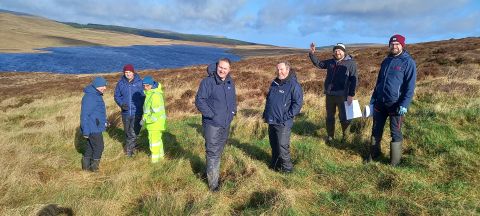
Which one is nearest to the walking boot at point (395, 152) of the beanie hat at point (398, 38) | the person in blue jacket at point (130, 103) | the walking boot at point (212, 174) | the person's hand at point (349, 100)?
the person's hand at point (349, 100)

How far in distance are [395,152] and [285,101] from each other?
205 cm

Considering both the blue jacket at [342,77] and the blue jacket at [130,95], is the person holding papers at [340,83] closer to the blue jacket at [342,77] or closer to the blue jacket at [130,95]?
the blue jacket at [342,77]

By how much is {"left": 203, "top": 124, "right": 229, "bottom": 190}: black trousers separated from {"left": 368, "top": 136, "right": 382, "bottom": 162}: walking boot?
2.66 meters

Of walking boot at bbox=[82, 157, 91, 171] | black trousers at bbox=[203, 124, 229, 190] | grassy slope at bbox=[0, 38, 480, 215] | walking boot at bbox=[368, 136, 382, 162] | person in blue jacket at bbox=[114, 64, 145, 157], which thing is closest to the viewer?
grassy slope at bbox=[0, 38, 480, 215]

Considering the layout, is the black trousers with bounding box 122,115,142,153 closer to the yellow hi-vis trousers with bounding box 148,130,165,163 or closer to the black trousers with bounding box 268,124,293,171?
the yellow hi-vis trousers with bounding box 148,130,165,163

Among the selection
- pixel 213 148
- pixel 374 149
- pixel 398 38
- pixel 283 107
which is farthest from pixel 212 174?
pixel 398 38

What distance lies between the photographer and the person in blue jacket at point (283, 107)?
5.99 m

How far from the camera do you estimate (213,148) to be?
574cm

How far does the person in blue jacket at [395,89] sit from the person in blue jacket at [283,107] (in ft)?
4.56

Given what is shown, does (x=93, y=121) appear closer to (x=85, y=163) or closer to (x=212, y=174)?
(x=85, y=163)

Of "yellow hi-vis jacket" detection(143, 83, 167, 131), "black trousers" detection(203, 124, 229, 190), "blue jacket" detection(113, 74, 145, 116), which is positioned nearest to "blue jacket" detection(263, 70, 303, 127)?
"black trousers" detection(203, 124, 229, 190)

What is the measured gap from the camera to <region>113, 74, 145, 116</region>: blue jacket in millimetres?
7730

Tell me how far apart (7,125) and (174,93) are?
6.33 metres

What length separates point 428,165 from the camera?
5836mm
